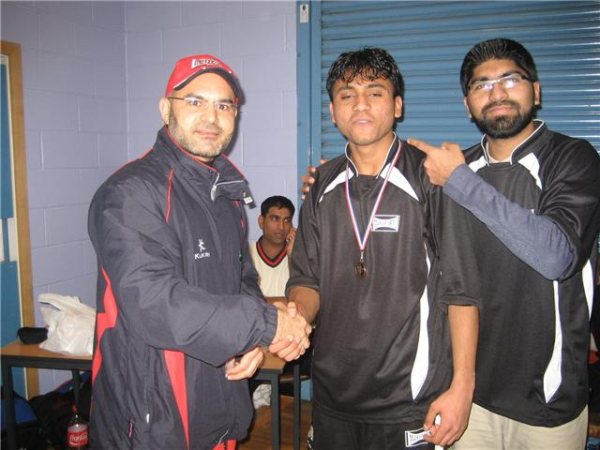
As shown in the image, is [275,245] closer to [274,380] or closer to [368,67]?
[274,380]

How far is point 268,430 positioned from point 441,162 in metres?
2.37

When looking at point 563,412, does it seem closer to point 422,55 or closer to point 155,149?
point 155,149

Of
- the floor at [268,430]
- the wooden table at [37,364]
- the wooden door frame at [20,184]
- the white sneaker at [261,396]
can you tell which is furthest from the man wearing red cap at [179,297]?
the wooden door frame at [20,184]

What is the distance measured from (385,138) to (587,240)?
750 millimetres

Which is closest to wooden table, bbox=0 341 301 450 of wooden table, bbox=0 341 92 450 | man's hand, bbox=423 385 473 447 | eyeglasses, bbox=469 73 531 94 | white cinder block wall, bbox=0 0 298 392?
wooden table, bbox=0 341 92 450

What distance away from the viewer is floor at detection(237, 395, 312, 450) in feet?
9.94

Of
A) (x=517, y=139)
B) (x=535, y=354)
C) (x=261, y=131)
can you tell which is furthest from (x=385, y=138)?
(x=261, y=131)

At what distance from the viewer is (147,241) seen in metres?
1.38

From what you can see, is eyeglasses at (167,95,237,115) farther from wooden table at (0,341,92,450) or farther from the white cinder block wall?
the white cinder block wall

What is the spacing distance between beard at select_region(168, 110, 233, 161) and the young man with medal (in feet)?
1.42

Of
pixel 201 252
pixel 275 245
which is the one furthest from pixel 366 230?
pixel 275 245

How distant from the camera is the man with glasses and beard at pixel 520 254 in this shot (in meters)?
1.52

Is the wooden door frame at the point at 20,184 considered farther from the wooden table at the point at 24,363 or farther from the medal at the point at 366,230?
the medal at the point at 366,230

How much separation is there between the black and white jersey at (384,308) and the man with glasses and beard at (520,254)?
0.09m
